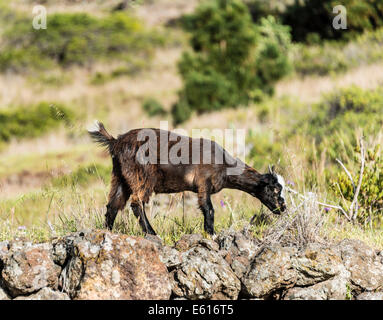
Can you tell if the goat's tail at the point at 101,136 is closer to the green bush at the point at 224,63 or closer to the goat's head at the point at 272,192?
the goat's head at the point at 272,192

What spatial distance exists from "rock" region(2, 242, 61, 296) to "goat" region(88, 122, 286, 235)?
0.96 metres

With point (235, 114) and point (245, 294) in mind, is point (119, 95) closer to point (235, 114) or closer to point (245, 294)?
point (235, 114)

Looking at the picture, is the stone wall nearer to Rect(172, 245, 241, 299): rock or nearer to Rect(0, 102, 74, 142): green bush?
Rect(172, 245, 241, 299): rock

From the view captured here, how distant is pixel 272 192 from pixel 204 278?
1675 mm

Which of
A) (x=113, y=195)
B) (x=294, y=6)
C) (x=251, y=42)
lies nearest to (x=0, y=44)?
(x=294, y=6)

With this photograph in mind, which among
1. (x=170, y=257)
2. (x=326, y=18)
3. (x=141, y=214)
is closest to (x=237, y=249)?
(x=170, y=257)

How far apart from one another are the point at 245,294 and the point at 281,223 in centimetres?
99

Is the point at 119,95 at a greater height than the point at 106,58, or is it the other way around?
the point at 106,58

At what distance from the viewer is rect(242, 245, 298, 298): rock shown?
496 centimetres

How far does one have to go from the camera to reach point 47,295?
15.5 ft

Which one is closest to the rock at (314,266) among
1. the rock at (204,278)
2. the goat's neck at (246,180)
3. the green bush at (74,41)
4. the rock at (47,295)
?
the rock at (204,278)
